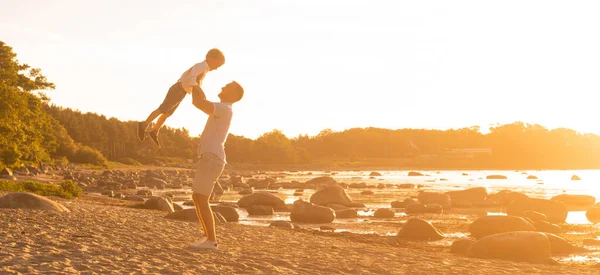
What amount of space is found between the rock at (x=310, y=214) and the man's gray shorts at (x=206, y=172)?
1319cm

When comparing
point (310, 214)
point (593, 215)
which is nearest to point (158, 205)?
point (310, 214)

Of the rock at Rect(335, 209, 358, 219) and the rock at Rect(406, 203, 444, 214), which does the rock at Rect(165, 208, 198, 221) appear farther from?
the rock at Rect(406, 203, 444, 214)

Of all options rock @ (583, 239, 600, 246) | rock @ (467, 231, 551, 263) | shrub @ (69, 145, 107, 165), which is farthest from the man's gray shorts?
shrub @ (69, 145, 107, 165)

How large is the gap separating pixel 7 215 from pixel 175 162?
93004mm

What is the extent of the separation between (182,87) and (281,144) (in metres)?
127

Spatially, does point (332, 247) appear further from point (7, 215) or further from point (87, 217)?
point (7, 215)

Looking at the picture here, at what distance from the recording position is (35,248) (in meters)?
7.77

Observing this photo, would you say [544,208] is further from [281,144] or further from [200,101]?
[281,144]

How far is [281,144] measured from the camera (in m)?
135

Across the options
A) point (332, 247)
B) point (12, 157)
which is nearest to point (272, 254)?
point (332, 247)

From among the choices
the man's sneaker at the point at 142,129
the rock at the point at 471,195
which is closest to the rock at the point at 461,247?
the man's sneaker at the point at 142,129

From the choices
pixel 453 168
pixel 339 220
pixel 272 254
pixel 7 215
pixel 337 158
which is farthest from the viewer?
pixel 337 158

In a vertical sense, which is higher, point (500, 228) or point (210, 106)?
point (210, 106)

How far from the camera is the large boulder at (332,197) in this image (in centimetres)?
2830
